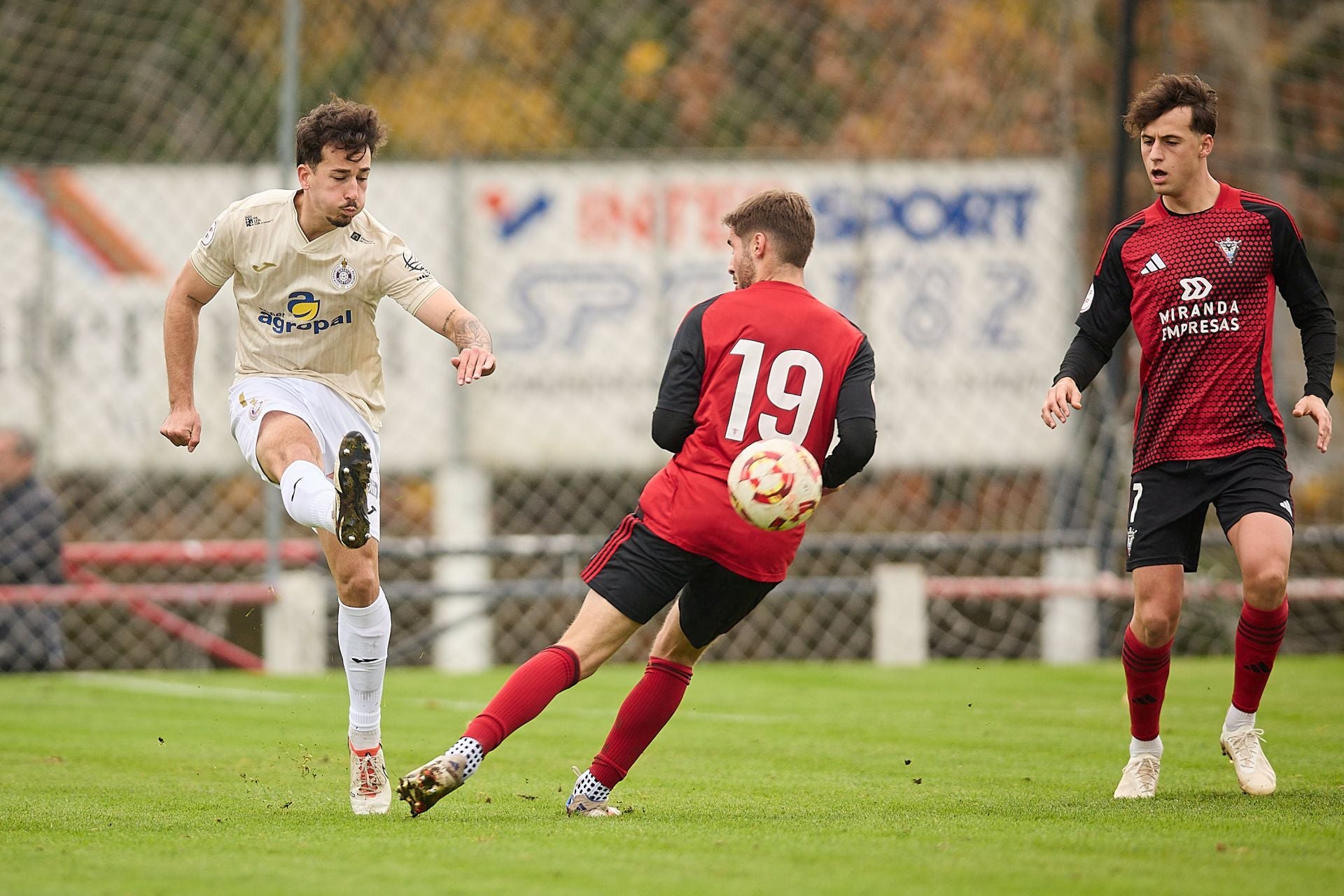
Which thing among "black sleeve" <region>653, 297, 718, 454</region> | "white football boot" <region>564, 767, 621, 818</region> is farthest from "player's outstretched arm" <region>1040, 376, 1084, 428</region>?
"white football boot" <region>564, 767, 621, 818</region>

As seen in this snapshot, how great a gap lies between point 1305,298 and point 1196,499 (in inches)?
30.6

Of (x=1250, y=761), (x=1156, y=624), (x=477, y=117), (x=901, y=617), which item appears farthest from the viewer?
(x=477, y=117)

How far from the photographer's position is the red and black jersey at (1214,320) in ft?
18.8

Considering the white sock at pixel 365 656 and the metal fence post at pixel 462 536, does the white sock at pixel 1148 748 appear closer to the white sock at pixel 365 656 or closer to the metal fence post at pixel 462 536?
the white sock at pixel 365 656

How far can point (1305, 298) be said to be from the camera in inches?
230

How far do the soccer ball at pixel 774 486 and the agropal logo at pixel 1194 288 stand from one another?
5.22 ft

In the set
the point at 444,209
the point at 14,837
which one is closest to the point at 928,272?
the point at 444,209

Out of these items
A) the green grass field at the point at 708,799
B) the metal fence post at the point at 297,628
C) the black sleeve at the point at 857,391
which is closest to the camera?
the green grass field at the point at 708,799

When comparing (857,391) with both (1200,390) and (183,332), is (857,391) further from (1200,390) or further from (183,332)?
(183,332)

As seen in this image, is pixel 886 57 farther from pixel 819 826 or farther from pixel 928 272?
pixel 819 826

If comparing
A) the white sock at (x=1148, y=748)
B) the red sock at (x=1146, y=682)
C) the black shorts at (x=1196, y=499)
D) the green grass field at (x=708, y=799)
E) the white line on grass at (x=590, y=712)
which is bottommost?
Result: the green grass field at (x=708, y=799)

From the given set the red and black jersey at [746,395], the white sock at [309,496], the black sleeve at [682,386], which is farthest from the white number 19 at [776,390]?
the white sock at [309,496]

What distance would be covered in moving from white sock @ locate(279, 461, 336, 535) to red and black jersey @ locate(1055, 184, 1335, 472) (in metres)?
2.42

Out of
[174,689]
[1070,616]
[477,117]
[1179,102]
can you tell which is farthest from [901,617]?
[477,117]
